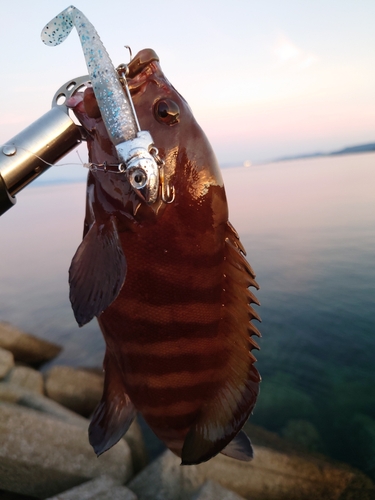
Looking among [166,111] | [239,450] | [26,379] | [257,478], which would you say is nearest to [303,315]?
[257,478]

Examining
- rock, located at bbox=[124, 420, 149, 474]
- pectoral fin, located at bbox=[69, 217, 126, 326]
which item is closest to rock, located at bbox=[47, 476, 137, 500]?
rock, located at bbox=[124, 420, 149, 474]

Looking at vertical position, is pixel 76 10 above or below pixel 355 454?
above

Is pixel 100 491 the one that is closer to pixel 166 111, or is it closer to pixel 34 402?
pixel 34 402

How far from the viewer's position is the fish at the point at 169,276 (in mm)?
1058

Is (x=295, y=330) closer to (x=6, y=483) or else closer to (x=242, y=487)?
(x=242, y=487)

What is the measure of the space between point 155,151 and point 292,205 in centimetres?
1791

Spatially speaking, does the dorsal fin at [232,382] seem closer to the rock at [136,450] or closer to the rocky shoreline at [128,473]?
the rocky shoreline at [128,473]

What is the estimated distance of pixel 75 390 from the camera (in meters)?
4.96

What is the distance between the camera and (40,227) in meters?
19.6

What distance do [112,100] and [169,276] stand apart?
54cm

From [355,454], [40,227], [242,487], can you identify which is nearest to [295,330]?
[355,454]

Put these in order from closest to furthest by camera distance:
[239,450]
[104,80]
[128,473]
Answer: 1. [104,80]
2. [239,450]
3. [128,473]

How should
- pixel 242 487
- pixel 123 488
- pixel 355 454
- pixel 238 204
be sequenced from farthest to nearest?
pixel 238 204 → pixel 355 454 → pixel 242 487 → pixel 123 488

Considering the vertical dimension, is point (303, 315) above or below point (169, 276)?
below
